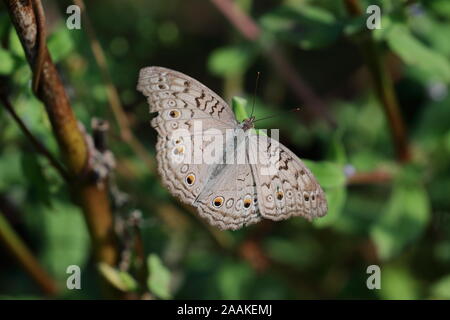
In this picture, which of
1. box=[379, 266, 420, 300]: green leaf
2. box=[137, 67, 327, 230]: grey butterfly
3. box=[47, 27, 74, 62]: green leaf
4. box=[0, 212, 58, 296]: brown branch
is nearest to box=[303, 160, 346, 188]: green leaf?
box=[137, 67, 327, 230]: grey butterfly

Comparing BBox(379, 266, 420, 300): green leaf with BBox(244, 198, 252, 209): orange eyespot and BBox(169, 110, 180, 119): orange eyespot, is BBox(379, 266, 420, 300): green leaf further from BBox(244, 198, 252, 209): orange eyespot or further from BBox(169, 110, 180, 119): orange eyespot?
BBox(169, 110, 180, 119): orange eyespot

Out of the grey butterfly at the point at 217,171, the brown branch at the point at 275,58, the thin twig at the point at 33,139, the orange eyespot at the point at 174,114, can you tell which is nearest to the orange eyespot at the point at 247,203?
the grey butterfly at the point at 217,171

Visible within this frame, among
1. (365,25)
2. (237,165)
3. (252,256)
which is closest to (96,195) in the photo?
(237,165)

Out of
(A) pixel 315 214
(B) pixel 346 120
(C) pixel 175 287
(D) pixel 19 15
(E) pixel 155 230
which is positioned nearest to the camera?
(D) pixel 19 15

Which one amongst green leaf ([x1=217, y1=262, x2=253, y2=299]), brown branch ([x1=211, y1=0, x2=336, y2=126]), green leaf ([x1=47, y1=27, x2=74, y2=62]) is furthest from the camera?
brown branch ([x1=211, y1=0, x2=336, y2=126])

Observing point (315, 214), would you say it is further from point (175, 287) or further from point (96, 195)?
point (175, 287)

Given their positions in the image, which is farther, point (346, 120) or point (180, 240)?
point (346, 120)

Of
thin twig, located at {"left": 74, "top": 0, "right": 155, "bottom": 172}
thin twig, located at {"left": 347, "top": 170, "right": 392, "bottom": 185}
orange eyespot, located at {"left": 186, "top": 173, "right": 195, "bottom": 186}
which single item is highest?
thin twig, located at {"left": 74, "top": 0, "right": 155, "bottom": 172}

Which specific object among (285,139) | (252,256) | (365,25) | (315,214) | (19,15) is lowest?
(315,214)
